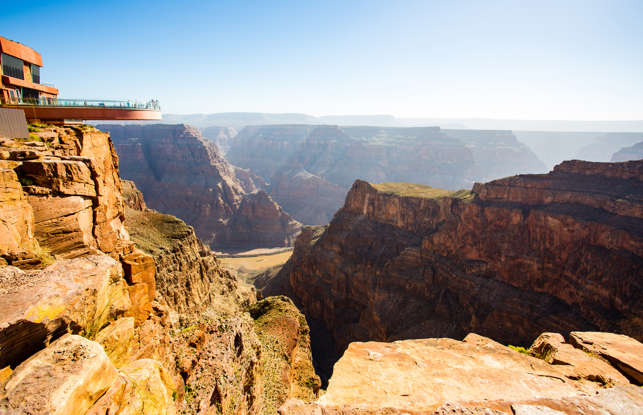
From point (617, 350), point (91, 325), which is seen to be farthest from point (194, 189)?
point (617, 350)

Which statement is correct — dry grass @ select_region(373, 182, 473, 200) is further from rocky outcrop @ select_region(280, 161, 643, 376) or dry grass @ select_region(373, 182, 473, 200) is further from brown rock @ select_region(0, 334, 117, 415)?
brown rock @ select_region(0, 334, 117, 415)

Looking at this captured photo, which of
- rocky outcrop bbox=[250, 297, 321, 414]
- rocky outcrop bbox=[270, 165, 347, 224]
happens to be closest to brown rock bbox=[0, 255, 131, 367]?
rocky outcrop bbox=[250, 297, 321, 414]

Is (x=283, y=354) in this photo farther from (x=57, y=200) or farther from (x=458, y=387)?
(x=458, y=387)

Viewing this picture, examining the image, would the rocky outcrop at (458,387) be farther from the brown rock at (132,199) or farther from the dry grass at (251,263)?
the dry grass at (251,263)

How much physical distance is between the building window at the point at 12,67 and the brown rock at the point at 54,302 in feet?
94.2

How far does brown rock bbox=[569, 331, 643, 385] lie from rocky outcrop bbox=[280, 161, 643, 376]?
1464 inches

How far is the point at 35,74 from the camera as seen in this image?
31031 mm

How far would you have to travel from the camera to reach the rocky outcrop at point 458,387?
684 centimetres

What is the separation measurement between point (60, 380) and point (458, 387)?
26.7 feet

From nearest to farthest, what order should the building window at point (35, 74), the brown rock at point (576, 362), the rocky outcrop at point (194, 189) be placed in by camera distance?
the brown rock at point (576, 362) < the building window at point (35, 74) < the rocky outcrop at point (194, 189)

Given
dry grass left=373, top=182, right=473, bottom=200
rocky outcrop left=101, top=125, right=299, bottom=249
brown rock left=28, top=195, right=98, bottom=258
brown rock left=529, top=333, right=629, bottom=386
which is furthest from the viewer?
rocky outcrop left=101, top=125, right=299, bottom=249

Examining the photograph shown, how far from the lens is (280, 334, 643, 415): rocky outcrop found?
22.4 ft

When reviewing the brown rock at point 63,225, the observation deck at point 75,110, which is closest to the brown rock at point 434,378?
the brown rock at point 63,225

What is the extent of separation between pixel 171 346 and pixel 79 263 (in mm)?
6490
